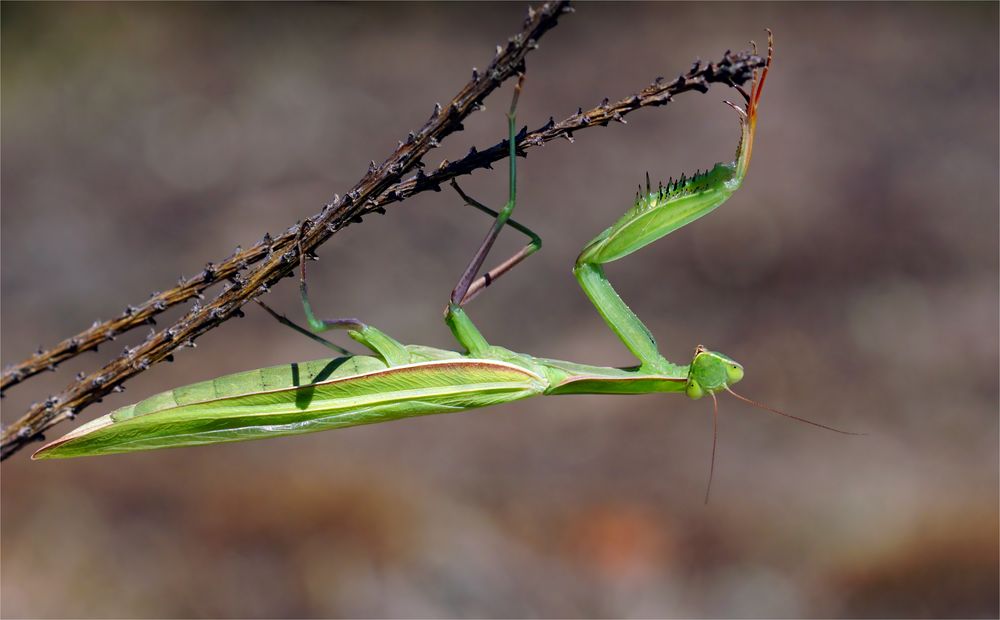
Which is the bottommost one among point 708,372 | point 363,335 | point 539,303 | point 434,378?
point 708,372

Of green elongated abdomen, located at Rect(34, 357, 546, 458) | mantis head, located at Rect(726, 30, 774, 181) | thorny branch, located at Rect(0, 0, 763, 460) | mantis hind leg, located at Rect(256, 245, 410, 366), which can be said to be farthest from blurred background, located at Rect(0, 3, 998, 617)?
mantis head, located at Rect(726, 30, 774, 181)

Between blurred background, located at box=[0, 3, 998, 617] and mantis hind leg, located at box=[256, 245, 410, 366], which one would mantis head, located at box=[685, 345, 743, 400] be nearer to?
mantis hind leg, located at box=[256, 245, 410, 366]

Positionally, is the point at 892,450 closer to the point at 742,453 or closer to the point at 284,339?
the point at 742,453

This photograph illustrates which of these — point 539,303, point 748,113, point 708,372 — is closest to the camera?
point 748,113

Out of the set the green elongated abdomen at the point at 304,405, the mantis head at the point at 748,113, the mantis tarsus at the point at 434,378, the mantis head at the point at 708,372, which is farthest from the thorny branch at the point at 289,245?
the mantis head at the point at 708,372

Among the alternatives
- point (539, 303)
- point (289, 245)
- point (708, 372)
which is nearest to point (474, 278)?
point (289, 245)

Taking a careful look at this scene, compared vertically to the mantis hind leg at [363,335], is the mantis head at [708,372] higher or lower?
lower

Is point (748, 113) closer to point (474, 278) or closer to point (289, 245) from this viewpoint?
point (474, 278)

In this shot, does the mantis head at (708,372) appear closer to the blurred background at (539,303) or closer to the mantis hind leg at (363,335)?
the mantis hind leg at (363,335)

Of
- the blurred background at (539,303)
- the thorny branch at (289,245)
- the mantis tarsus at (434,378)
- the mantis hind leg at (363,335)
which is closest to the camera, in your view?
the thorny branch at (289,245)
